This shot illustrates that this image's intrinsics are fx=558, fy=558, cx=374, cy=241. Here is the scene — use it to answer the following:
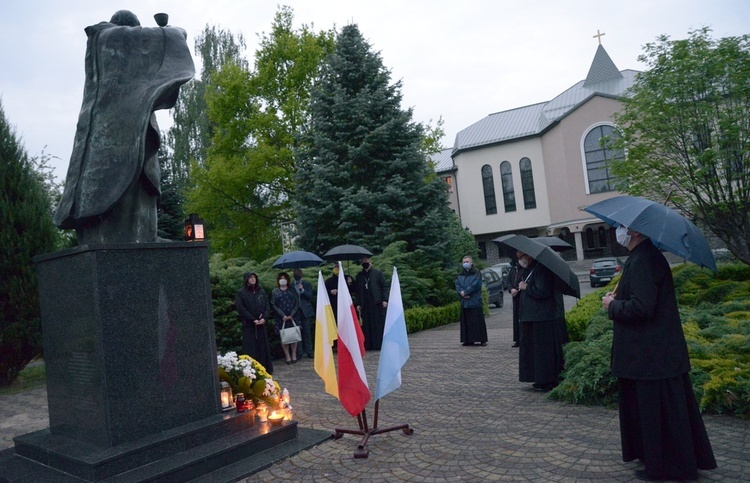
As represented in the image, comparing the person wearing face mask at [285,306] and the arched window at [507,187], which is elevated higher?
the arched window at [507,187]

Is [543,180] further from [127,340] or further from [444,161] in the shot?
[127,340]

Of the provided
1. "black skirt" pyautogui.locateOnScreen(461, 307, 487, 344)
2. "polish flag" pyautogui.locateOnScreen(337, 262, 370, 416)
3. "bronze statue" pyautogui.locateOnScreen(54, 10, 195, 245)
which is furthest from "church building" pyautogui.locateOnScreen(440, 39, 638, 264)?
"polish flag" pyautogui.locateOnScreen(337, 262, 370, 416)

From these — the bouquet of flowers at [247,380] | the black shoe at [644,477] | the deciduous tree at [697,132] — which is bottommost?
the black shoe at [644,477]

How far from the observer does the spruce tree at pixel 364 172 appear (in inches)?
699

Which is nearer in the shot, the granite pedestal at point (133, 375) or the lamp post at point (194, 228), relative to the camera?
the granite pedestal at point (133, 375)

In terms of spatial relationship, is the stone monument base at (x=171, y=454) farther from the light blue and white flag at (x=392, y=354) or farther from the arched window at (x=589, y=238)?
the arched window at (x=589, y=238)

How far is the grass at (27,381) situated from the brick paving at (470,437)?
1.71 m

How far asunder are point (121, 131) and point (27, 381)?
27.0 ft

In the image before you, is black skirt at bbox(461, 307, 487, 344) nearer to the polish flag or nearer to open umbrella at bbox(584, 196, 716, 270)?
the polish flag

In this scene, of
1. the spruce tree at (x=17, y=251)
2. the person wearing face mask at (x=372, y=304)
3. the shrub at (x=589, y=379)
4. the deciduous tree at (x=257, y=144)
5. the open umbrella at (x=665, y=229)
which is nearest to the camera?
the open umbrella at (x=665, y=229)

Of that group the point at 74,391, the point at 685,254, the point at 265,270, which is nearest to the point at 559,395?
the point at 685,254

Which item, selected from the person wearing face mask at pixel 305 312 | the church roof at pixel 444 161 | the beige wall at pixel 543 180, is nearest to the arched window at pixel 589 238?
the beige wall at pixel 543 180

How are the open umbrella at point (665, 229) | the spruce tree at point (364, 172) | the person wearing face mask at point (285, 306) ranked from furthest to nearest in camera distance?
the spruce tree at point (364, 172) < the person wearing face mask at point (285, 306) < the open umbrella at point (665, 229)

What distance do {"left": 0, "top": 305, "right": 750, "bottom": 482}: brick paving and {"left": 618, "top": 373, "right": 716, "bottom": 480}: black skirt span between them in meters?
0.23
